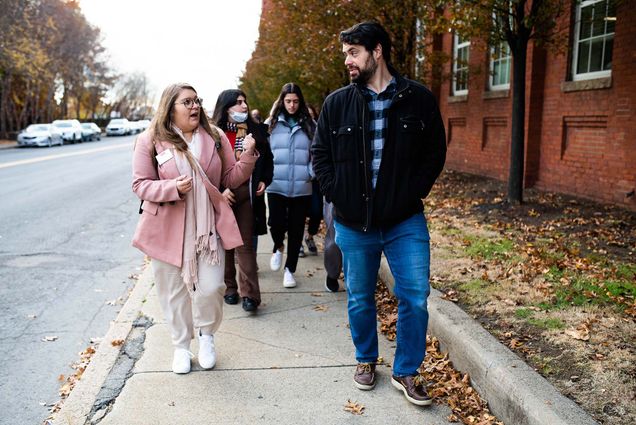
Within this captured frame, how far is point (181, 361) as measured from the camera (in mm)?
4504

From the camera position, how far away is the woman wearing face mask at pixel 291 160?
21.8 ft

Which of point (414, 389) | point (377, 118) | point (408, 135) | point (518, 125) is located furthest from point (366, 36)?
point (518, 125)

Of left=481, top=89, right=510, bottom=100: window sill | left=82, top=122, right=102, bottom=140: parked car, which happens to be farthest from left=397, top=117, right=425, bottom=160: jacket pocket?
left=82, top=122, right=102, bottom=140: parked car

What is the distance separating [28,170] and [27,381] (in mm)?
18880

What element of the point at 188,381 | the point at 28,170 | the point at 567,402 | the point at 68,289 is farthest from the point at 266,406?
the point at 28,170

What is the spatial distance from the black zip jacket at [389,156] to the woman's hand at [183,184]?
3.02 feet

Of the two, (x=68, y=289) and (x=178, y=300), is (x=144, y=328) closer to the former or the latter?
(x=178, y=300)

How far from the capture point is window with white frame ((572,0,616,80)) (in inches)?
399

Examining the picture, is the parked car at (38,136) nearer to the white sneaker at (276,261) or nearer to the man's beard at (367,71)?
the white sneaker at (276,261)

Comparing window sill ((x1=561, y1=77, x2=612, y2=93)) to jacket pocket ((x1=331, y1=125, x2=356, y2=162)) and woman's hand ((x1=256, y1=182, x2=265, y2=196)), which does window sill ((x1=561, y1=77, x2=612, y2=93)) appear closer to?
woman's hand ((x1=256, y1=182, x2=265, y2=196))

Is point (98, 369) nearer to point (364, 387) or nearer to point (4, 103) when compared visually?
point (364, 387)

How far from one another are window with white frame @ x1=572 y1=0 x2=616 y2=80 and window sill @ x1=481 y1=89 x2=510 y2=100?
244 centimetres

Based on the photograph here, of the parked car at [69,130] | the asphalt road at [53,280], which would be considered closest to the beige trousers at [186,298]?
the asphalt road at [53,280]

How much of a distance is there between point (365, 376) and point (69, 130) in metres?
48.9
